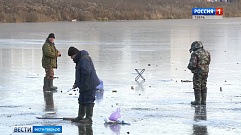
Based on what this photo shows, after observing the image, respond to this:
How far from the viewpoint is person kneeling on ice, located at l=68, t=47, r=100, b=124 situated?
10.5 m

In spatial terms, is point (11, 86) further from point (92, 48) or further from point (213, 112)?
point (92, 48)

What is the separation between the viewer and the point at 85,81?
10.5 meters

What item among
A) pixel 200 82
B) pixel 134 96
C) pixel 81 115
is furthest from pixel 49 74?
pixel 81 115

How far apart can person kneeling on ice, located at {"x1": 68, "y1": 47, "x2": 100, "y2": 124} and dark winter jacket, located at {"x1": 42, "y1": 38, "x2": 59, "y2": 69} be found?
165 inches

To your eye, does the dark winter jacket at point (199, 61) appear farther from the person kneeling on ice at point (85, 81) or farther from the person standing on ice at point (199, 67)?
the person kneeling on ice at point (85, 81)

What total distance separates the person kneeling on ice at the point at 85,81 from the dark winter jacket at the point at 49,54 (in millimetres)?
4201

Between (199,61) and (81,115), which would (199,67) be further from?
(81,115)

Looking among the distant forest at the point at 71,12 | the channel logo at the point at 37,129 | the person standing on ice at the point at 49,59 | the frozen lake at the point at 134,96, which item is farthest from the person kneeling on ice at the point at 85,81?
the distant forest at the point at 71,12

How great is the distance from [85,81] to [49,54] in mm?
4562

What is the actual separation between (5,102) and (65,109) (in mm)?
1560

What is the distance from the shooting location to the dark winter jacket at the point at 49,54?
14.9 meters

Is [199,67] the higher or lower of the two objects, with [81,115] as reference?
higher

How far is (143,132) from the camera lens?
9758mm

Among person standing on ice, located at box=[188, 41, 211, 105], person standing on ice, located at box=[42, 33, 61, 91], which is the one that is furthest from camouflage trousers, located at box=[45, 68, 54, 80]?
person standing on ice, located at box=[188, 41, 211, 105]
